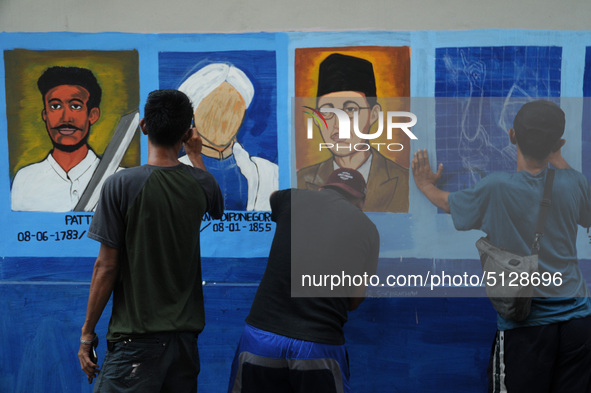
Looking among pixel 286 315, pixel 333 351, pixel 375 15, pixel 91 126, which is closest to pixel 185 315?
pixel 286 315

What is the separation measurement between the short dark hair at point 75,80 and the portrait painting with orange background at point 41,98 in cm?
3

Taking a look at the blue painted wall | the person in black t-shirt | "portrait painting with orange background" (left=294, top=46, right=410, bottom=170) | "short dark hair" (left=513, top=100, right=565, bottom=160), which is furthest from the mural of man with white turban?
"short dark hair" (left=513, top=100, right=565, bottom=160)

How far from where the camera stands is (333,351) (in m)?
2.73

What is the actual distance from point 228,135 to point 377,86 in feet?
3.38

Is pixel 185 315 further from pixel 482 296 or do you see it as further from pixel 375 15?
pixel 375 15

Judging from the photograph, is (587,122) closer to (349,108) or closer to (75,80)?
(349,108)

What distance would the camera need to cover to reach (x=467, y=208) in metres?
3.62

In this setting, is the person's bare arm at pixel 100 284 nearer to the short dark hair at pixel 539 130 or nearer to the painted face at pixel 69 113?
the painted face at pixel 69 113

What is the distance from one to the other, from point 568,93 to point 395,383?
2.16 m

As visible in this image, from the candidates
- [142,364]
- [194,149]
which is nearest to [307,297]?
[142,364]

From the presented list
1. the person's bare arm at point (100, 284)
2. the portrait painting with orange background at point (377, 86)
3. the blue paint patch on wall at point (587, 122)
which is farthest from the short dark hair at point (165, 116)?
the blue paint patch on wall at point (587, 122)

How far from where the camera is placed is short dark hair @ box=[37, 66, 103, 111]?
3822 mm

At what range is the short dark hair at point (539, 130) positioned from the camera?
3.22 m

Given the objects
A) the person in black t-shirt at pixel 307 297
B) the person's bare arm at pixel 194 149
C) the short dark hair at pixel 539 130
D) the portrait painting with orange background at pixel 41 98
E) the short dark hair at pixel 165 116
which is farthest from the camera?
the portrait painting with orange background at pixel 41 98
